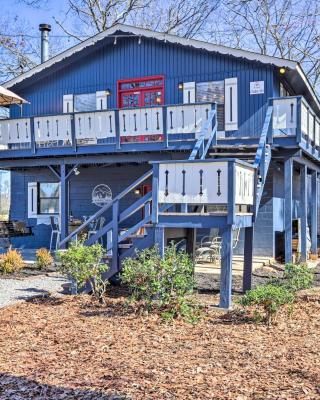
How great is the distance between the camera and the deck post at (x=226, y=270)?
7.07 m

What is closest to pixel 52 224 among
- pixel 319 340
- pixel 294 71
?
pixel 294 71

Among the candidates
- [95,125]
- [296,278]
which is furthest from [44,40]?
[296,278]

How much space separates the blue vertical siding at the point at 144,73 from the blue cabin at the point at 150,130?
0.03 m

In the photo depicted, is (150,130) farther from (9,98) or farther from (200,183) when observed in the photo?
(200,183)

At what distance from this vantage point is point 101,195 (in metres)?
15.3

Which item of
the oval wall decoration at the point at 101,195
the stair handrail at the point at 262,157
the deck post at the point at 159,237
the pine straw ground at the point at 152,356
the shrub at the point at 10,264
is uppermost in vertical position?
the stair handrail at the point at 262,157

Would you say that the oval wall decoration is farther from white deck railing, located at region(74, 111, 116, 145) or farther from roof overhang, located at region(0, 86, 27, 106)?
roof overhang, located at region(0, 86, 27, 106)

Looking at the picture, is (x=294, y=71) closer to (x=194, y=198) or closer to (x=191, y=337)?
(x=194, y=198)

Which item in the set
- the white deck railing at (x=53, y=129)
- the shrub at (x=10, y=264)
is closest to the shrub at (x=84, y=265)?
the shrub at (x=10, y=264)

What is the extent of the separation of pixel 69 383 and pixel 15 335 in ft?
6.10

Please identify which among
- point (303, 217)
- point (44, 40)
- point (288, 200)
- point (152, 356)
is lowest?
point (152, 356)

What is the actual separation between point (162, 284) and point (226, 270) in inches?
43.4

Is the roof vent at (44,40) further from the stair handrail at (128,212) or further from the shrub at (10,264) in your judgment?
the stair handrail at (128,212)

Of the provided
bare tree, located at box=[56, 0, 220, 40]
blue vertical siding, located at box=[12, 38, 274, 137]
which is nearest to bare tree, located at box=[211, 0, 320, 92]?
bare tree, located at box=[56, 0, 220, 40]
